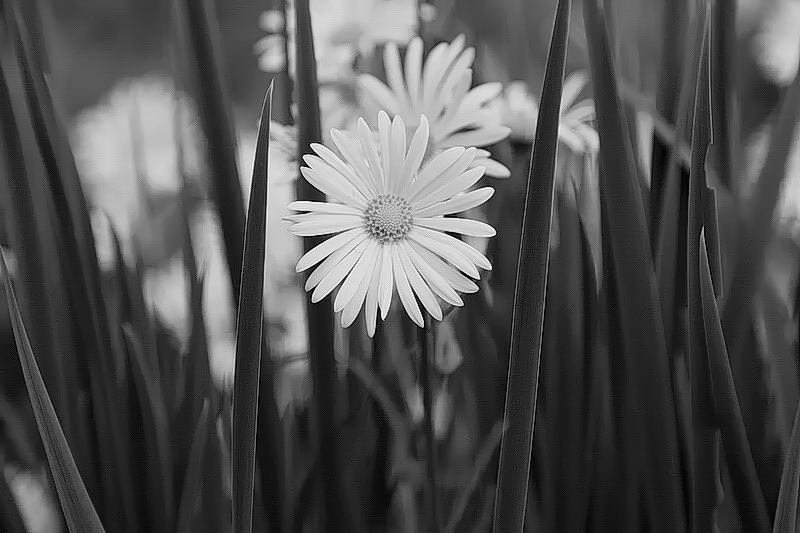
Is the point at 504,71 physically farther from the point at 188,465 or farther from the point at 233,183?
the point at 188,465

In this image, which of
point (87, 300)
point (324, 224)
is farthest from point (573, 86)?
point (87, 300)

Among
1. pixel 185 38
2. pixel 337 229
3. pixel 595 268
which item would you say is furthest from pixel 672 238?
pixel 185 38

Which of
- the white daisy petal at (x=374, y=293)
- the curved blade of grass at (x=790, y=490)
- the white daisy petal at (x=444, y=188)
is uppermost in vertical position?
the white daisy petal at (x=444, y=188)

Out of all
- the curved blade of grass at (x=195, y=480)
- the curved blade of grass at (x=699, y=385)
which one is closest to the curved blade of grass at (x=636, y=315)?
the curved blade of grass at (x=699, y=385)

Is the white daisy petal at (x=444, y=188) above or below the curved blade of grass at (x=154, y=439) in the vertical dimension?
above

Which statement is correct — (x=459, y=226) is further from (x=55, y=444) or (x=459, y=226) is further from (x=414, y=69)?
(x=55, y=444)

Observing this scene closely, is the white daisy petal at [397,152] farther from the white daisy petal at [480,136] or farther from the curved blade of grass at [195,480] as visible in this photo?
the curved blade of grass at [195,480]

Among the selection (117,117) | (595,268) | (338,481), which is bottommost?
(338,481)

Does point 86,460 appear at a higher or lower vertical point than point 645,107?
lower

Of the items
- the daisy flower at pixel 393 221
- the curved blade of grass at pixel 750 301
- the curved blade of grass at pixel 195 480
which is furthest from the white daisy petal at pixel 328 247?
the curved blade of grass at pixel 750 301
